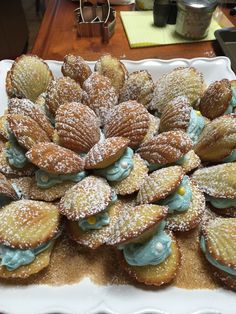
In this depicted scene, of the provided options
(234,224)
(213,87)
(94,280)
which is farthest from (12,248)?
(213,87)

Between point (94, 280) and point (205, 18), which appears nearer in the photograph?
point (94, 280)

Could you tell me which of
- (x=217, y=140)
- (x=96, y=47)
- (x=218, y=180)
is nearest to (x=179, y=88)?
(x=217, y=140)

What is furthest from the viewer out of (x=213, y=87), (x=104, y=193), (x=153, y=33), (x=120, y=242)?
(x=153, y=33)

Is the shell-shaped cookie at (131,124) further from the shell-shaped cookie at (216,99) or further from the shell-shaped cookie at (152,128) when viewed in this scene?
the shell-shaped cookie at (216,99)

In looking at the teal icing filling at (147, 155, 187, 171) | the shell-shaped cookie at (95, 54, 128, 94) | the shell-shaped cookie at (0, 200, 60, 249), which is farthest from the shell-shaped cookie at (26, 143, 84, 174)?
the shell-shaped cookie at (95, 54, 128, 94)

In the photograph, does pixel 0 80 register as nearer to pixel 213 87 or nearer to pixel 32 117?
pixel 32 117

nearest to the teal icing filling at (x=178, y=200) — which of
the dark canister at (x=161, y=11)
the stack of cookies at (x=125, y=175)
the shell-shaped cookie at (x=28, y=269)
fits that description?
the stack of cookies at (x=125, y=175)
